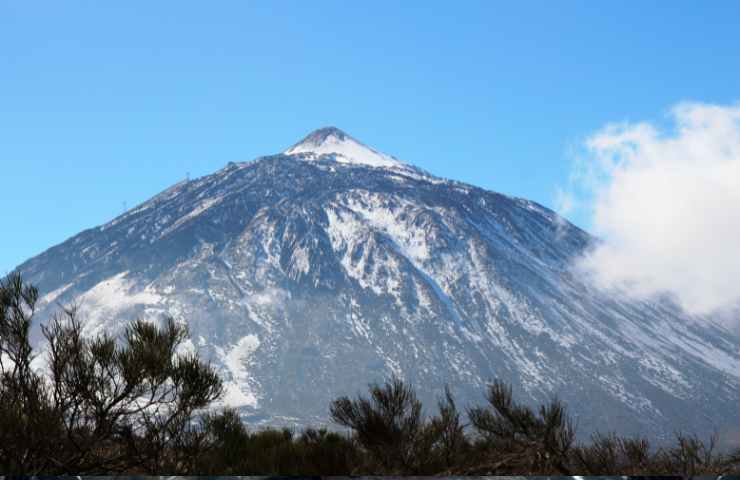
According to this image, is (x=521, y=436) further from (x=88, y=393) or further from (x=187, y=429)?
(x=88, y=393)

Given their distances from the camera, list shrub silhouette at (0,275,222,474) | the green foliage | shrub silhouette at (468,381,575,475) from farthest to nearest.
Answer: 1. shrub silhouette at (468,381,575,475)
2. the green foliage
3. shrub silhouette at (0,275,222,474)

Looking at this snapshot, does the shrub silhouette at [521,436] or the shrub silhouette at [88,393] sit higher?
the shrub silhouette at [88,393]

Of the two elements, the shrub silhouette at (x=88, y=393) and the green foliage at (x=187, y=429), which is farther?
the green foliage at (x=187, y=429)

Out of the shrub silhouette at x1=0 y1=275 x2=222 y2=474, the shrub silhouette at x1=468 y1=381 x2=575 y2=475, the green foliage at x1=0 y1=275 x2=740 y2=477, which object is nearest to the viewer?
A: the shrub silhouette at x1=0 y1=275 x2=222 y2=474

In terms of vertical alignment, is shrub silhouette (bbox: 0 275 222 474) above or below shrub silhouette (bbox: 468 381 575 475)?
above

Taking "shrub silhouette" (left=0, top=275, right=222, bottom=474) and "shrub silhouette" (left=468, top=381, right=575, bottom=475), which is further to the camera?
"shrub silhouette" (left=468, top=381, right=575, bottom=475)

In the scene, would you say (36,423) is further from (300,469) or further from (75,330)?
(300,469)

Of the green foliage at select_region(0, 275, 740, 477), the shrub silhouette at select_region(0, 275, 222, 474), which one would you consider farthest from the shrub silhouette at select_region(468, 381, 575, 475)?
the shrub silhouette at select_region(0, 275, 222, 474)

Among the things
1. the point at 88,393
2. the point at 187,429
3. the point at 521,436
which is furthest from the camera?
the point at 521,436

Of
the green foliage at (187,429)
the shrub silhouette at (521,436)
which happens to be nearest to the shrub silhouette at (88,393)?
the green foliage at (187,429)

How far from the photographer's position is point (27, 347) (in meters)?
12.7

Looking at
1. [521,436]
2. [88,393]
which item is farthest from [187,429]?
[521,436]

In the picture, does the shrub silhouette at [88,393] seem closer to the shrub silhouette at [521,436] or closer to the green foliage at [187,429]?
the green foliage at [187,429]

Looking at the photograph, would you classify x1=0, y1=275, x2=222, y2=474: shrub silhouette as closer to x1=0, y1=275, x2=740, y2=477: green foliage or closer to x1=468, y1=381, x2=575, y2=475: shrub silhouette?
x1=0, y1=275, x2=740, y2=477: green foliage
